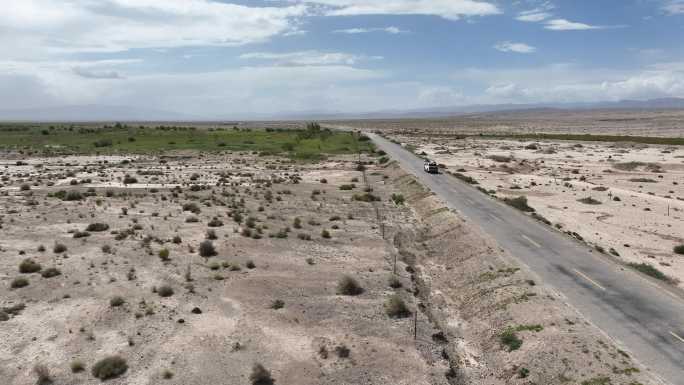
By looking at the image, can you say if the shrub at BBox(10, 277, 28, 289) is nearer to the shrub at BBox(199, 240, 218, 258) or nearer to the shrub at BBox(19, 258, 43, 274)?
the shrub at BBox(19, 258, 43, 274)

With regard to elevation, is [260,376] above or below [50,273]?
below

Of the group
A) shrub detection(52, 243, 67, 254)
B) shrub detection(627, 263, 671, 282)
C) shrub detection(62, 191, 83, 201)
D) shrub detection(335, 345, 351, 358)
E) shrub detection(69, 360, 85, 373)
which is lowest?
shrub detection(627, 263, 671, 282)

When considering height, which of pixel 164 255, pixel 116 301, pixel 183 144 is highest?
pixel 183 144

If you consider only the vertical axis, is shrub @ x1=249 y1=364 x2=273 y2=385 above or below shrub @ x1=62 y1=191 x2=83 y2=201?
below

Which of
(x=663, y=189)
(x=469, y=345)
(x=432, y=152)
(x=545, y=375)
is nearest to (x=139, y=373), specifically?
(x=469, y=345)

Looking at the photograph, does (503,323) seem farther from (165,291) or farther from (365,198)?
(365,198)

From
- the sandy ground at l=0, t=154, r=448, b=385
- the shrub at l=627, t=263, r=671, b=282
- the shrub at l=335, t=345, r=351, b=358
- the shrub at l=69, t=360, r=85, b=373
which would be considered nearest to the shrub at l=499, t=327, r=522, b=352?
the sandy ground at l=0, t=154, r=448, b=385

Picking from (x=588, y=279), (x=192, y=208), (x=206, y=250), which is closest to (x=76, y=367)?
(x=206, y=250)

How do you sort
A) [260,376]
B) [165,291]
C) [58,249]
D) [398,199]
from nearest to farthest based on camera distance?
[260,376]
[165,291]
[58,249]
[398,199]
